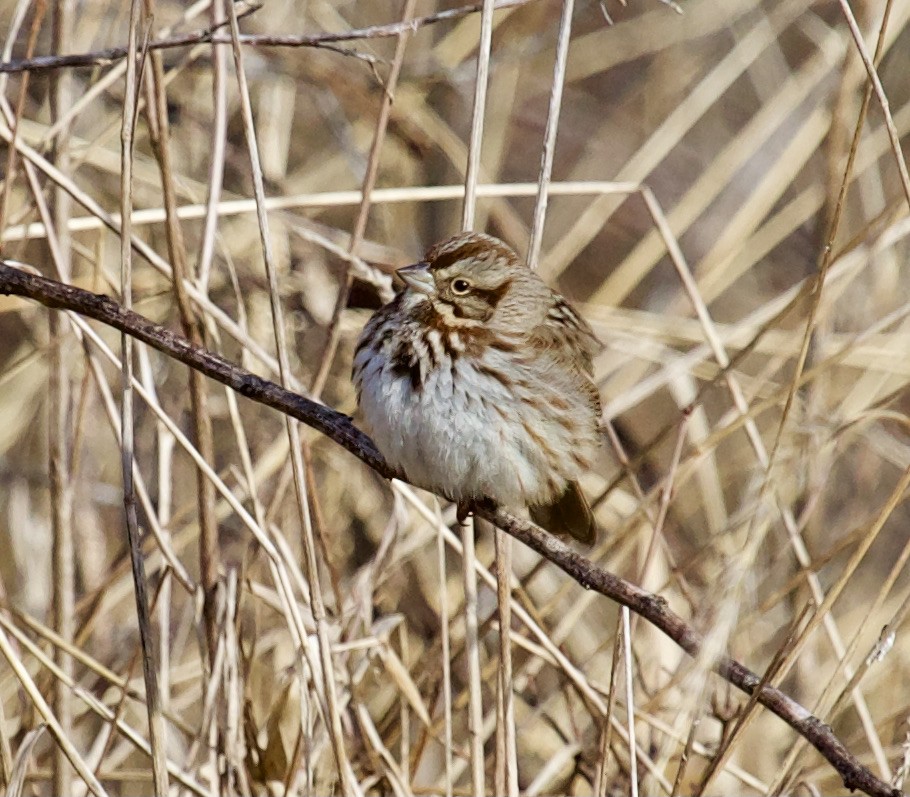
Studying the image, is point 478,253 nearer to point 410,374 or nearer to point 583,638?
point 410,374

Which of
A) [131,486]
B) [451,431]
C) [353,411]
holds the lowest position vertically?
[353,411]

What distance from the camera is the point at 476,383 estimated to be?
2.72 metres

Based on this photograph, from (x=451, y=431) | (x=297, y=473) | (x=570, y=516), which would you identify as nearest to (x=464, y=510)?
(x=451, y=431)

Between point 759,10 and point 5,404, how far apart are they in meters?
3.09

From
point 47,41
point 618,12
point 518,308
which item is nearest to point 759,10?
point 618,12

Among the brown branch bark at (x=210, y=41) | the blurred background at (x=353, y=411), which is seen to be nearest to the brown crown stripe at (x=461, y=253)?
the blurred background at (x=353, y=411)

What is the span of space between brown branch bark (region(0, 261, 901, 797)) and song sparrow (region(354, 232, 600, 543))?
0.88ft

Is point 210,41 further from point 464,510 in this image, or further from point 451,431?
point 464,510

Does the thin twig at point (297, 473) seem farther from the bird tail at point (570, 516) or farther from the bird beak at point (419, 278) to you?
the bird tail at point (570, 516)

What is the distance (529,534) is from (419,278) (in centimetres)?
74

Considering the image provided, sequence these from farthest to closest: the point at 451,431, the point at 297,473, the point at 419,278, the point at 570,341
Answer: the point at 570,341 < the point at 419,278 < the point at 451,431 < the point at 297,473

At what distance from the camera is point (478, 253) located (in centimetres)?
280

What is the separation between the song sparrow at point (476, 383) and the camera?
265cm

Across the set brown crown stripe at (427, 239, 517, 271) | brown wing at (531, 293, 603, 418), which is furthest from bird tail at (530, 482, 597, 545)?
brown crown stripe at (427, 239, 517, 271)
